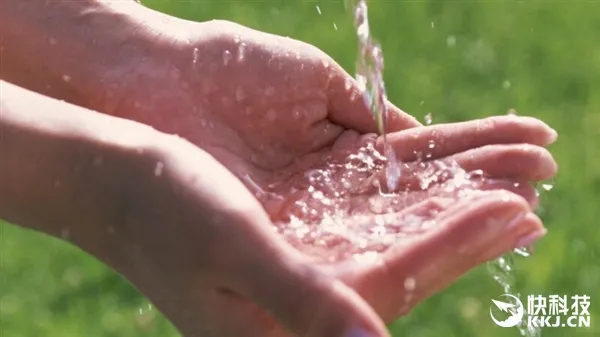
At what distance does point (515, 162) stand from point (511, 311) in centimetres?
65

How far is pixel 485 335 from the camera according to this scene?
5.49 ft

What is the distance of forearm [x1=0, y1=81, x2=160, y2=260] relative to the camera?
36.3 inches

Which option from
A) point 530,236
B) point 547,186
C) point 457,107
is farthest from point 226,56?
point 457,107

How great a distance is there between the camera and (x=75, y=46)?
54.5 inches

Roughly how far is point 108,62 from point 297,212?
1.32 ft

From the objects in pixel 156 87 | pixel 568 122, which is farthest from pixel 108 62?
pixel 568 122

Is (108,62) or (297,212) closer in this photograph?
(297,212)

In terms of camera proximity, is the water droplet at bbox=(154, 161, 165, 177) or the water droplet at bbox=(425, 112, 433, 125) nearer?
the water droplet at bbox=(154, 161, 165, 177)

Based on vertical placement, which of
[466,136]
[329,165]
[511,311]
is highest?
[466,136]

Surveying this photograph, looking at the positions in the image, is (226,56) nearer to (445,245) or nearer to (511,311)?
(445,245)

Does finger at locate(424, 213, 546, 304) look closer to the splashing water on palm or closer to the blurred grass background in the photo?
the splashing water on palm

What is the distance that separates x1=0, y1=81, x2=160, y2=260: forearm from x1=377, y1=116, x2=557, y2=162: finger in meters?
0.46

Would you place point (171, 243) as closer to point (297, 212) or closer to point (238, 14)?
point (297, 212)

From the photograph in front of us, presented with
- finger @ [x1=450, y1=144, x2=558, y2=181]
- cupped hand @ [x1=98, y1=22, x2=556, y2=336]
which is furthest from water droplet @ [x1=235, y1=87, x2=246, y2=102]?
finger @ [x1=450, y1=144, x2=558, y2=181]
